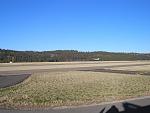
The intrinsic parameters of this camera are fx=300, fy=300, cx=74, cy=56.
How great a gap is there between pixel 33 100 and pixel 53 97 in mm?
1631

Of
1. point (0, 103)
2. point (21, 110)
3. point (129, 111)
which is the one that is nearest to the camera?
point (129, 111)

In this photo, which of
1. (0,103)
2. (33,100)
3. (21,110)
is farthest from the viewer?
(33,100)

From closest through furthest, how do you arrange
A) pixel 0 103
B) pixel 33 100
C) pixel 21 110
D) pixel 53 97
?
pixel 21 110, pixel 0 103, pixel 33 100, pixel 53 97

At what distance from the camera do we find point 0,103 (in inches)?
645

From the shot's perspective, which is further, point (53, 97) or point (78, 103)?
point (53, 97)

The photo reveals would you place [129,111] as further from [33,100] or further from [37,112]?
[33,100]

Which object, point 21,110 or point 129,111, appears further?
point 21,110

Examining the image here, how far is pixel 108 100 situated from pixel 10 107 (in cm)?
595

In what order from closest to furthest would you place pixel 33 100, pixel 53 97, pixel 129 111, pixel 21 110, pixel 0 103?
pixel 129 111 < pixel 21 110 < pixel 0 103 < pixel 33 100 < pixel 53 97

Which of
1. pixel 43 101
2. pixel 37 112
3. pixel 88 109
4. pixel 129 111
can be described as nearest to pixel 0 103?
pixel 43 101

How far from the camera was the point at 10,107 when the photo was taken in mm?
15250

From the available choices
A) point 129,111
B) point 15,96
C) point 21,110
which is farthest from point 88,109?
point 15,96

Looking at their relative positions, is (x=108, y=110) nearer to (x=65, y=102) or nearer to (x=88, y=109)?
(x=88, y=109)

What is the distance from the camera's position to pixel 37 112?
45.3 ft
